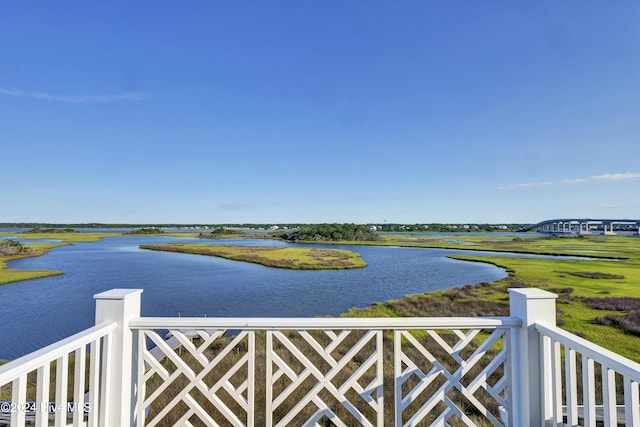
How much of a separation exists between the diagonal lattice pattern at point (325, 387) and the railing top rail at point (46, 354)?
103 centimetres

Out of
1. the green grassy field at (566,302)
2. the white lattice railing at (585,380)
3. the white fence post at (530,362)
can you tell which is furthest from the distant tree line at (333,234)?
the white lattice railing at (585,380)

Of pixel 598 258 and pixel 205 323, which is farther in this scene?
pixel 598 258

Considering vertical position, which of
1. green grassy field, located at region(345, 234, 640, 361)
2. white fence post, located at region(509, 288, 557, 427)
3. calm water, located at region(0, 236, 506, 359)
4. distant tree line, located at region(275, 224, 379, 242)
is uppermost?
white fence post, located at region(509, 288, 557, 427)

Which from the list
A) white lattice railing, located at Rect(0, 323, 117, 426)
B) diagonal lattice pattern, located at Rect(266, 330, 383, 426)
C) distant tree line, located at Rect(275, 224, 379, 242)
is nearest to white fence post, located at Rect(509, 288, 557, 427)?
diagonal lattice pattern, located at Rect(266, 330, 383, 426)

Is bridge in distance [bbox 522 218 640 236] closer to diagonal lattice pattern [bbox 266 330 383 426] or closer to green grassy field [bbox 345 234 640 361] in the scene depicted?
green grassy field [bbox 345 234 640 361]

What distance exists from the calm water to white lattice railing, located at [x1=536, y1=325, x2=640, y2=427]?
12.9m

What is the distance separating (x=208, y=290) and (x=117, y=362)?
1944 centimetres

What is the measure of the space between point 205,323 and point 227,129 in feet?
63.3


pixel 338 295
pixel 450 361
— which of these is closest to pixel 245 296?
pixel 338 295

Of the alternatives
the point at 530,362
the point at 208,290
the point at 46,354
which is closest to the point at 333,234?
the point at 208,290

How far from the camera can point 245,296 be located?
717 inches

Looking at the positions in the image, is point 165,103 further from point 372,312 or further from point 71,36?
point 372,312

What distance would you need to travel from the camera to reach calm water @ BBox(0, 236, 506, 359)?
567 inches

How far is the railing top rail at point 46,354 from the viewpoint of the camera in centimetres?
119
